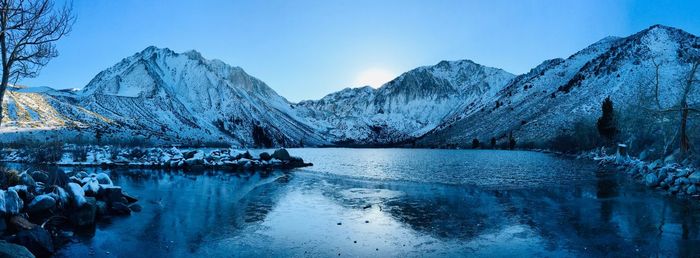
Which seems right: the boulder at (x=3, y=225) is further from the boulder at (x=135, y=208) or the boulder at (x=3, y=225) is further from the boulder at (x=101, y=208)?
the boulder at (x=135, y=208)

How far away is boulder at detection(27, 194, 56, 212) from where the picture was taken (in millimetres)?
19219

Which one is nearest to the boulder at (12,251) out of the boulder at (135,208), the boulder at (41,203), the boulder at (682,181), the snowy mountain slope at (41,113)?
the boulder at (41,203)

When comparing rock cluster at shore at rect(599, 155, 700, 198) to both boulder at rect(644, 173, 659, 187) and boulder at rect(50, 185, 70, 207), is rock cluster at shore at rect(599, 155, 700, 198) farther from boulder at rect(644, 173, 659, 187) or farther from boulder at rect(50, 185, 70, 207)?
boulder at rect(50, 185, 70, 207)

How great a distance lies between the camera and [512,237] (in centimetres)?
1791

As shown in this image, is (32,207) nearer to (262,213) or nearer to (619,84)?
(262,213)

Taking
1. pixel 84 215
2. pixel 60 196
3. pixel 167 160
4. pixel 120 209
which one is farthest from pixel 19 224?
pixel 167 160

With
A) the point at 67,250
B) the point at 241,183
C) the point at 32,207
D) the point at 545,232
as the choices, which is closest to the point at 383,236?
the point at 545,232

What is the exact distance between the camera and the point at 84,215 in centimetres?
2039

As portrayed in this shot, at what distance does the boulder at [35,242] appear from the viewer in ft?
49.0

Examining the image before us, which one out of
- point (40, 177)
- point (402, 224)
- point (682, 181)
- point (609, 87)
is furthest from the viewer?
point (609, 87)

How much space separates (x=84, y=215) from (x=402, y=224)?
51.5 feet

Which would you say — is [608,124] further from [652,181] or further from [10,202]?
[10,202]

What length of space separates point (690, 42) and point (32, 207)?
9625 inches

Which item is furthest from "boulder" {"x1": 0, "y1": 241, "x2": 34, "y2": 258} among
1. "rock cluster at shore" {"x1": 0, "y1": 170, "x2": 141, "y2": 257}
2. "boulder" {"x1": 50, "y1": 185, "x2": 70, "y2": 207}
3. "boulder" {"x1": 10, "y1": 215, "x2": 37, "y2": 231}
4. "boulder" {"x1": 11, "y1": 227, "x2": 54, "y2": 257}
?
"boulder" {"x1": 50, "y1": 185, "x2": 70, "y2": 207}
